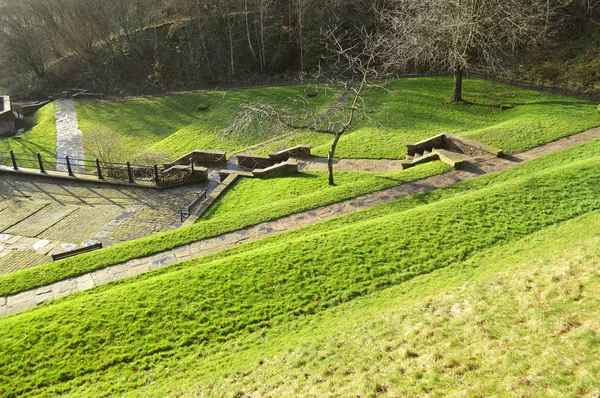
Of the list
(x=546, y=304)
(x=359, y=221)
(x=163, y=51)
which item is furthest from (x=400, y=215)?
(x=163, y=51)

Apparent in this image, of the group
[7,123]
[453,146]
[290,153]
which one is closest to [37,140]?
[7,123]

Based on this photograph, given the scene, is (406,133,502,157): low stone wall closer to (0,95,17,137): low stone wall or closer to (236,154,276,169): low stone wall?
(236,154,276,169): low stone wall

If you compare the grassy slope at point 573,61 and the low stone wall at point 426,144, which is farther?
the grassy slope at point 573,61

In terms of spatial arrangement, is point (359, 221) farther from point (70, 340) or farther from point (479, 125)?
point (479, 125)

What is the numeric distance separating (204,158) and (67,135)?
1544 cm

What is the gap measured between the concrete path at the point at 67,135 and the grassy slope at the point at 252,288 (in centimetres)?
1490

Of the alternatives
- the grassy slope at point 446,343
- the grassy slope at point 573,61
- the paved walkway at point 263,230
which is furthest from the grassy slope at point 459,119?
the grassy slope at point 446,343

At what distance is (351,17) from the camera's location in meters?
36.3

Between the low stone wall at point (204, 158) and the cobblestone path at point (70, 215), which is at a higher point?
the low stone wall at point (204, 158)

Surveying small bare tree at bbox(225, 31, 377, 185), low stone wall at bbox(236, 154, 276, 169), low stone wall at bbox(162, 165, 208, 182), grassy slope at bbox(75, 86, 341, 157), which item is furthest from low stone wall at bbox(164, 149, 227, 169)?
grassy slope at bbox(75, 86, 341, 157)

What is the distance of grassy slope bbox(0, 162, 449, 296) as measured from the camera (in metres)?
10.4

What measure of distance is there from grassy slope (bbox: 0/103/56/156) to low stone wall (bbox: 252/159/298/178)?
16.3 meters

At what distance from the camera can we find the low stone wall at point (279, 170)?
16281mm

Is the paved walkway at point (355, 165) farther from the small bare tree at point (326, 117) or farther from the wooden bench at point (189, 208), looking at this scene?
the wooden bench at point (189, 208)
